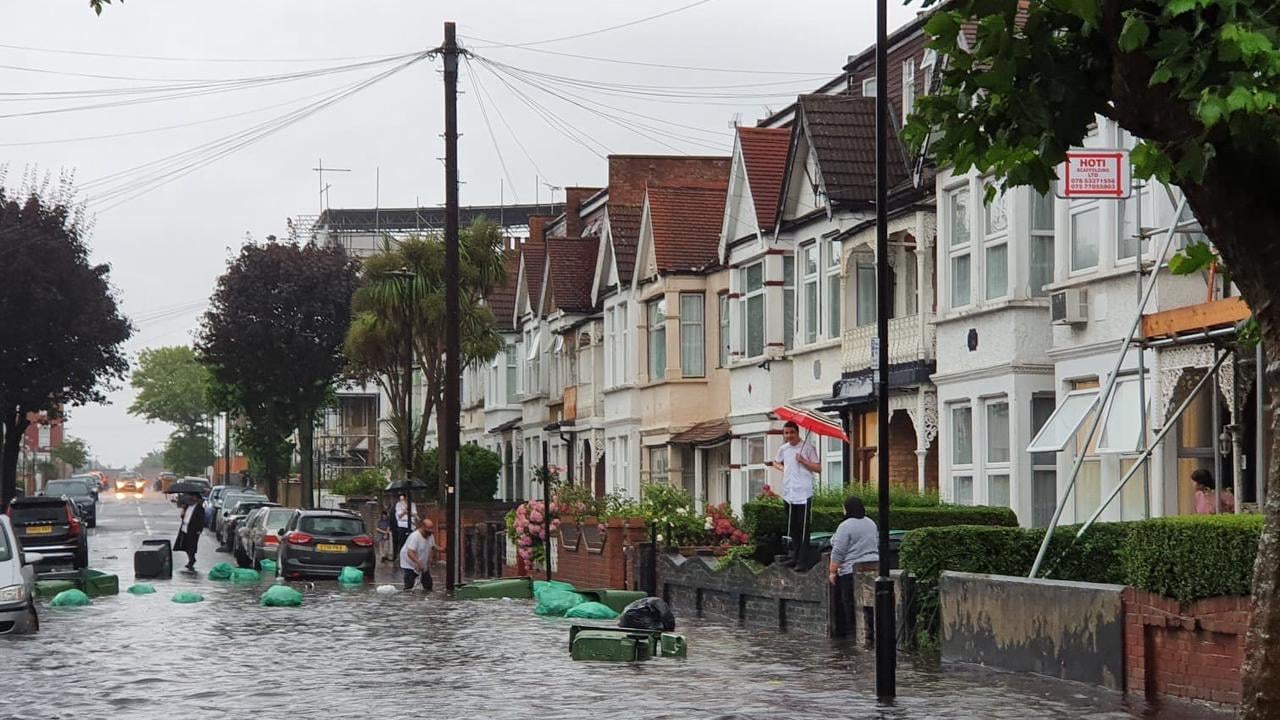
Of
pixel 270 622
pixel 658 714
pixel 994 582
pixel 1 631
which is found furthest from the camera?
pixel 270 622

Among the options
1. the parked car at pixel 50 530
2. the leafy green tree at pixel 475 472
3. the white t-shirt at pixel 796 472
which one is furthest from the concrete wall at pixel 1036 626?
the leafy green tree at pixel 475 472

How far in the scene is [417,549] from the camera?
36906 mm

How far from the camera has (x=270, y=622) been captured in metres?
27.0

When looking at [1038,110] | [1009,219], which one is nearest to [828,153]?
[1009,219]

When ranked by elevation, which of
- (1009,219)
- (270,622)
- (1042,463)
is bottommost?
(270,622)

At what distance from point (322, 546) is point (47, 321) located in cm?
2368

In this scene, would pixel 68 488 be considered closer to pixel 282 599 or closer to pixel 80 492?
pixel 80 492

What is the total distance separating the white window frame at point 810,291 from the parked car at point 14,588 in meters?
16.9

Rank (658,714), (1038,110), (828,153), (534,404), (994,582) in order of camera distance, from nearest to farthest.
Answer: (1038,110) → (658,714) → (994,582) → (828,153) → (534,404)

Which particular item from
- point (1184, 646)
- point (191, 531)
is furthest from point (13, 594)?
point (191, 531)

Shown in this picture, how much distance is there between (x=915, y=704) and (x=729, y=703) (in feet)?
5.01

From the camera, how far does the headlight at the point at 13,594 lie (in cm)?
2281

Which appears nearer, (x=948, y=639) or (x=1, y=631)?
(x=948, y=639)

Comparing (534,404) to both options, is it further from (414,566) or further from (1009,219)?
(1009,219)
